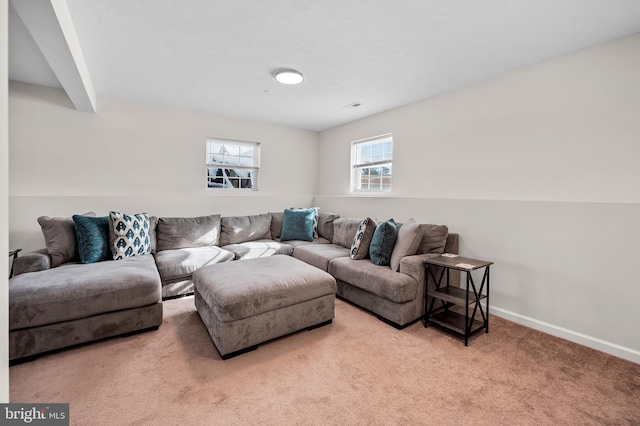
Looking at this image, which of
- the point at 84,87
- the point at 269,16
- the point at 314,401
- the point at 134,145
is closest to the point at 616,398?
the point at 314,401

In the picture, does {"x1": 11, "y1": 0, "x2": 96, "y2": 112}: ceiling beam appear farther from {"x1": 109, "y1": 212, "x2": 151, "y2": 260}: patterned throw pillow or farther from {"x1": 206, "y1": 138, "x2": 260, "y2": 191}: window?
{"x1": 206, "y1": 138, "x2": 260, "y2": 191}: window

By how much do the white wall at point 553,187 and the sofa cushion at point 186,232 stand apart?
8.99 feet

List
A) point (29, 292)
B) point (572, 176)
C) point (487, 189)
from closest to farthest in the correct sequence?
point (29, 292) < point (572, 176) < point (487, 189)

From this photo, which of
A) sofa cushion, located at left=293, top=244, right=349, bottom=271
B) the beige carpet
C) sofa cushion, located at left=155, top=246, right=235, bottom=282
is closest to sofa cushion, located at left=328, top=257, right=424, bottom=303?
sofa cushion, located at left=293, top=244, right=349, bottom=271

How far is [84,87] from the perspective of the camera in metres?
2.63

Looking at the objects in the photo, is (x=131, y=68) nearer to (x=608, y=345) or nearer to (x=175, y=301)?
(x=175, y=301)

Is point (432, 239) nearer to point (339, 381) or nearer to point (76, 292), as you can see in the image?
point (339, 381)

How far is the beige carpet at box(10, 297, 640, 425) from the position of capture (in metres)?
1.46

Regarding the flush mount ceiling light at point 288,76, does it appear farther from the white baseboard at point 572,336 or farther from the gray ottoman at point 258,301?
the white baseboard at point 572,336

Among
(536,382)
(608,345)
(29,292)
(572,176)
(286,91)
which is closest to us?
(536,382)

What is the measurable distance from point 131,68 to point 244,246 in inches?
89.7

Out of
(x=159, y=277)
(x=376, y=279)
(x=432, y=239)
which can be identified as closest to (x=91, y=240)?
(x=159, y=277)

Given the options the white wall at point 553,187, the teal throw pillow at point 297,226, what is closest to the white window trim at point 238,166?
the teal throw pillow at point 297,226

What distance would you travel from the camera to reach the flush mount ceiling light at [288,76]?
272cm
